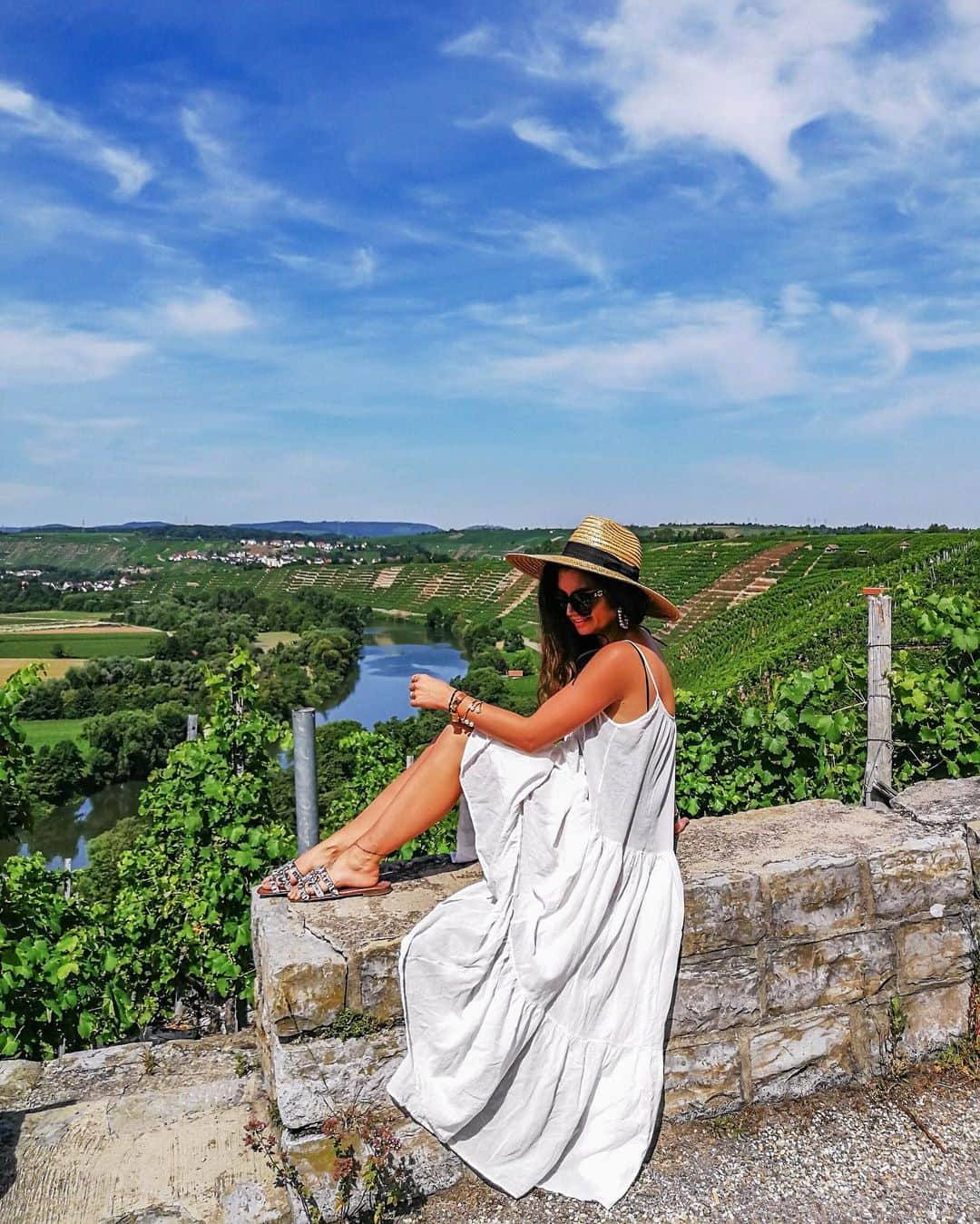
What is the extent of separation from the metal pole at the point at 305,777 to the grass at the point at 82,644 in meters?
62.7

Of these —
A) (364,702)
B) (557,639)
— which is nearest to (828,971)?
(557,639)

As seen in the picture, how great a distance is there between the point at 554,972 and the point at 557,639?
88 cm

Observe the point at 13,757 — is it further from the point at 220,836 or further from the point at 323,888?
the point at 323,888

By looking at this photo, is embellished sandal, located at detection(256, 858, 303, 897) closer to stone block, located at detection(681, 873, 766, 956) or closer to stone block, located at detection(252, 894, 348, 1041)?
stone block, located at detection(252, 894, 348, 1041)

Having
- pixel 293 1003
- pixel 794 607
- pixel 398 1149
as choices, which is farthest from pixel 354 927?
pixel 794 607

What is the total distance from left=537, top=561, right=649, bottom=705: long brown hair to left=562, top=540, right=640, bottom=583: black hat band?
5cm

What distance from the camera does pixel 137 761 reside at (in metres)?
41.3

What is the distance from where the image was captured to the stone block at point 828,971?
2340 millimetres

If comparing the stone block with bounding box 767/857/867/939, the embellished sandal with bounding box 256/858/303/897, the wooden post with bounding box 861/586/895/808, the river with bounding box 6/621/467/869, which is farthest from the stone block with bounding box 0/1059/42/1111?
the river with bounding box 6/621/467/869

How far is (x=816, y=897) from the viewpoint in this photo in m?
2.36

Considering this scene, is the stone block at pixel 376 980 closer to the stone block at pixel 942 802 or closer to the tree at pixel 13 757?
the stone block at pixel 942 802

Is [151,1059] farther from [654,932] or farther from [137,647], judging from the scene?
[137,647]

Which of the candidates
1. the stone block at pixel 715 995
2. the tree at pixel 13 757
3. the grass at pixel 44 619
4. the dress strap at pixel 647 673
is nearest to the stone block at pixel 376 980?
the stone block at pixel 715 995

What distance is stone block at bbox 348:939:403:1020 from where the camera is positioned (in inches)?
79.3
